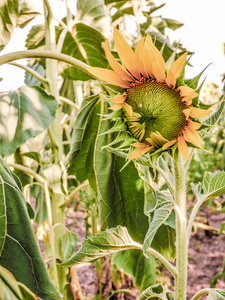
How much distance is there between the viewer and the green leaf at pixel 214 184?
0.50 meters

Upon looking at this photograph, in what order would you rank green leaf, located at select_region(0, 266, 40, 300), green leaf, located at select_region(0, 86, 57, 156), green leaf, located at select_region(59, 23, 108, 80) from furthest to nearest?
green leaf, located at select_region(59, 23, 108, 80) → green leaf, located at select_region(0, 86, 57, 156) → green leaf, located at select_region(0, 266, 40, 300)

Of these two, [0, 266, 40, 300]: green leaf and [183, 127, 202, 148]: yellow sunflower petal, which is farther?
[183, 127, 202, 148]: yellow sunflower petal

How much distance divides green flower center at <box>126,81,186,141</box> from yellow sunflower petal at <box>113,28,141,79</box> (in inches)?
1.0

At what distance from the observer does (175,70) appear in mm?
379

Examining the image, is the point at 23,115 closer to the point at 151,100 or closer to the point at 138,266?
the point at 151,100

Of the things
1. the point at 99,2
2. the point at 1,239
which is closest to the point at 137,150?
the point at 1,239

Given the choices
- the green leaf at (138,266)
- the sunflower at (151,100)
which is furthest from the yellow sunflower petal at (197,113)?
the green leaf at (138,266)

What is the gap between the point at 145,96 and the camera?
0.43 metres

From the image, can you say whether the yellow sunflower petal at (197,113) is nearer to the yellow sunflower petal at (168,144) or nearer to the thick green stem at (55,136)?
the yellow sunflower petal at (168,144)

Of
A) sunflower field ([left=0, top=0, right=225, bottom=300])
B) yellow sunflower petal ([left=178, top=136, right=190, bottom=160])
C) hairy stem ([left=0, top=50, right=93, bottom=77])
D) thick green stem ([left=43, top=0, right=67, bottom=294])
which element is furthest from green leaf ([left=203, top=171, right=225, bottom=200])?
thick green stem ([left=43, top=0, right=67, bottom=294])

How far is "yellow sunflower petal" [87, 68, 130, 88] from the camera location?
433mm

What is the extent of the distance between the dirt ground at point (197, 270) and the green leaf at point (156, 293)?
0.95 m

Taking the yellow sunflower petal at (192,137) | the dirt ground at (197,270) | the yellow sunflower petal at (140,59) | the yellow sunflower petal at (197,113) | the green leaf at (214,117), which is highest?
the yellow sunflower petal at (140,59)

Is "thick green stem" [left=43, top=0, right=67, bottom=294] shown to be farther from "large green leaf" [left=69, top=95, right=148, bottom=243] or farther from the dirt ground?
the dirt ground
